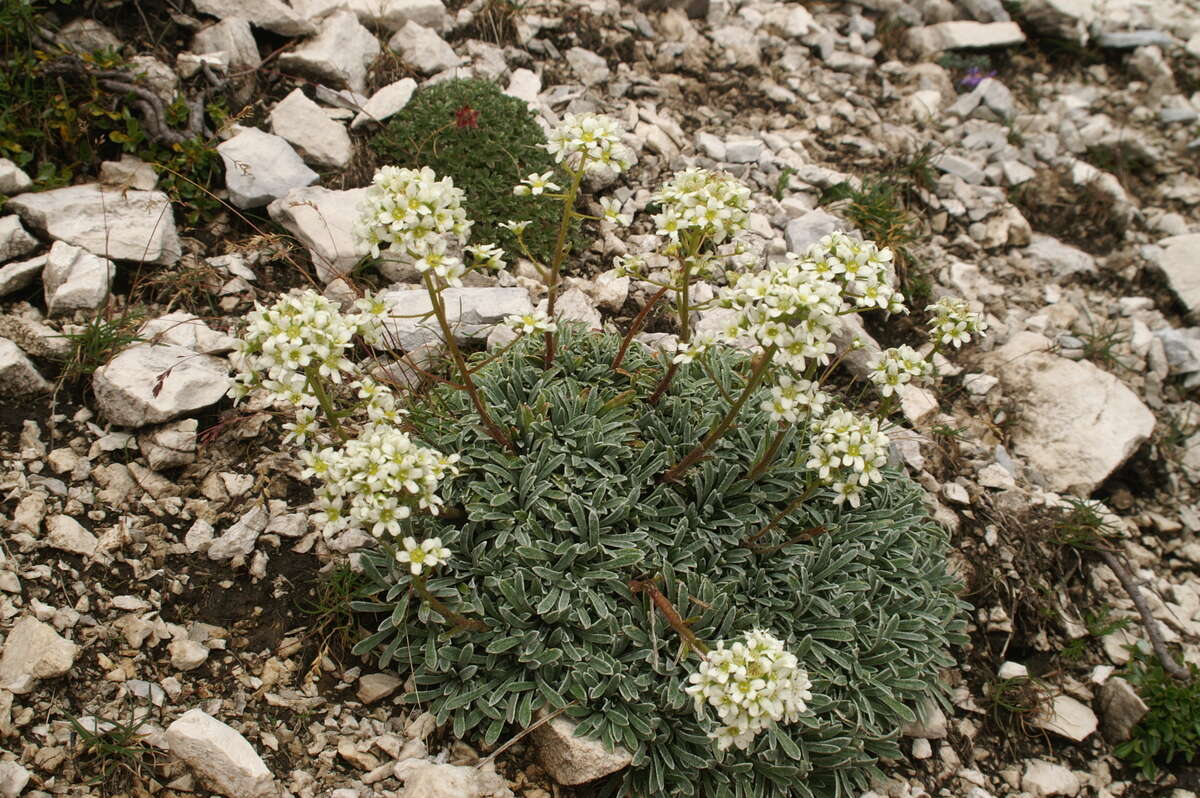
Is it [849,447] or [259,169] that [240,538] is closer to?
[259,169]

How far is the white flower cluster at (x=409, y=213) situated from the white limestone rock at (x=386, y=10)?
4.08m

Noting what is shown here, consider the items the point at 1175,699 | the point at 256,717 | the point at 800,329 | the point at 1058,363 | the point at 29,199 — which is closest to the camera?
the point at 800,329

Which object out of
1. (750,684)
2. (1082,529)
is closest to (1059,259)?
(1082,529)

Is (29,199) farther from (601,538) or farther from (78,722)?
(601,538)

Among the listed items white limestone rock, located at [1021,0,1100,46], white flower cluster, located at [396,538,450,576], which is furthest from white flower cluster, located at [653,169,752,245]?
white limestone rock, located at [1021,0,1100,46]

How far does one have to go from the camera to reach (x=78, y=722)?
3.35 meters

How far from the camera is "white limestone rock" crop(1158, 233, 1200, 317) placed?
22.5 ft

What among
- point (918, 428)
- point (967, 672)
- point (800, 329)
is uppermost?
point (800, 329)

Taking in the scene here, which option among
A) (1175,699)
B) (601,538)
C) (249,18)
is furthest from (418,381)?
(1175,699)

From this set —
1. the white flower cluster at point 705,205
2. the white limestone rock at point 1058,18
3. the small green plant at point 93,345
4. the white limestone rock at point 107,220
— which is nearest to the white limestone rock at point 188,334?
the small green plant at point 93,345

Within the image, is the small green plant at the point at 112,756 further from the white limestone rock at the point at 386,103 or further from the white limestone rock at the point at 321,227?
the white limestone rock at the point at 386,103

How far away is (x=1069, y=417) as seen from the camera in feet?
19.0

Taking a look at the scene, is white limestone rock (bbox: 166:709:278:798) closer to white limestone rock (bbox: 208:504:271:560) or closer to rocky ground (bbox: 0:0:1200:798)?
rocky ground (bbox: 0:0:1200:798)

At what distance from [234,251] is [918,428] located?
4347mm
